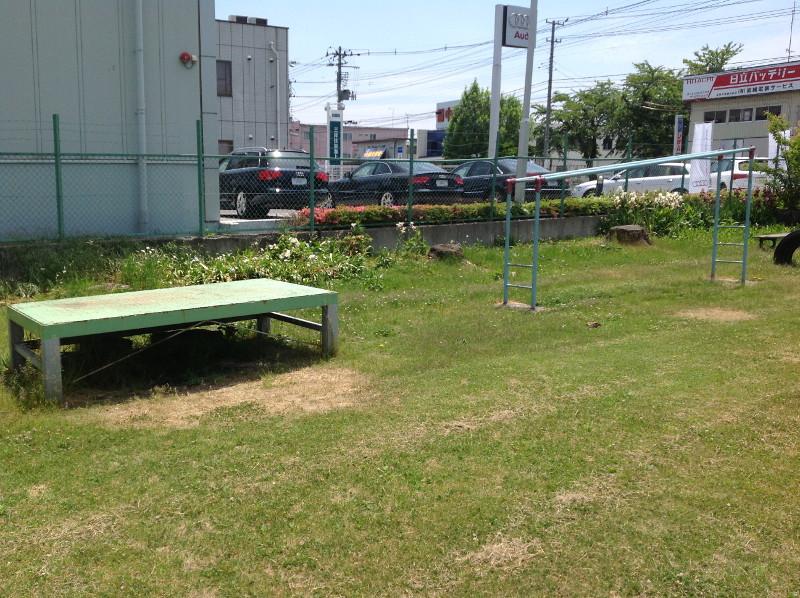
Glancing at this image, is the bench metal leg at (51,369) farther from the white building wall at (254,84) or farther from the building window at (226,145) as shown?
the building window at (226,145)

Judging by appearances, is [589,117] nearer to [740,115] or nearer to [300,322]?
[740,115]

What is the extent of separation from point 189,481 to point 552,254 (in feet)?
36.2

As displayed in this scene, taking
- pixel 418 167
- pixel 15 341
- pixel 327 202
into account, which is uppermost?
pixel 418 167

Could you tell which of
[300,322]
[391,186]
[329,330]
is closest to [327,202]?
[391,186]

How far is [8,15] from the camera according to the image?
36.2 feet

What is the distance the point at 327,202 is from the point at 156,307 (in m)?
8.73

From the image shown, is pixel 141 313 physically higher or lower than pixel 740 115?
lower

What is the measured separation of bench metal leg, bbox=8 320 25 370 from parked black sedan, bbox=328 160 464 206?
8.82 m

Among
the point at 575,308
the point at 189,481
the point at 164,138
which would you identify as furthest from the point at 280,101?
the point at 189,481

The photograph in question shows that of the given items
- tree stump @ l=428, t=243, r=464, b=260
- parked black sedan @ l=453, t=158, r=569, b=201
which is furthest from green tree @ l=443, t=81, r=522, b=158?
tree stump @ l=428, t=243, r=464, b=260

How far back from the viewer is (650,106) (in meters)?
50.5

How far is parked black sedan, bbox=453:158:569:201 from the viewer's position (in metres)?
16.3

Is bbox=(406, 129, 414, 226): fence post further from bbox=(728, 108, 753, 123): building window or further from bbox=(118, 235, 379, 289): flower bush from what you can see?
bbox=(728, 108, 753, 123): building window

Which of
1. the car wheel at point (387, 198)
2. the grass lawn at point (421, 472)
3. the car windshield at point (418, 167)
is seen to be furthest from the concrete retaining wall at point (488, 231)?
the grass lawn at point (421, 472)
